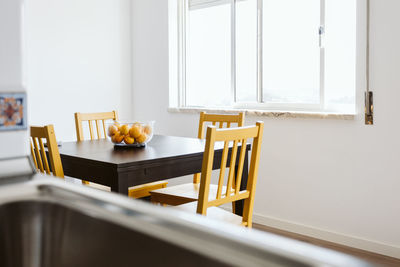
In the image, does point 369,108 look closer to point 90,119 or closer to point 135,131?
point 135,131

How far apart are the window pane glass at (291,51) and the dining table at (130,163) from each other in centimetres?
101

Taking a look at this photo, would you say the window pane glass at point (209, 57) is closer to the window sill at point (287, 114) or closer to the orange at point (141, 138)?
the window sill at point (287, 114)

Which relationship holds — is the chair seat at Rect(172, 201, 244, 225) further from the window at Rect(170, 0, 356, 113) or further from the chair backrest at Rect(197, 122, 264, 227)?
the window at Rect(170, 0, 356, 113)

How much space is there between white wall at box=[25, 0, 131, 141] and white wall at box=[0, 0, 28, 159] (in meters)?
2.93

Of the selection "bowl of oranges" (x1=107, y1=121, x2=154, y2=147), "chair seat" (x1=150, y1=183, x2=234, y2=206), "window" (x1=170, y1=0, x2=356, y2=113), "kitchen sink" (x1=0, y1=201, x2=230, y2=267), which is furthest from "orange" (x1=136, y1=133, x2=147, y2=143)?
"kitchen sink" (x1=0, y1=201, x2=230, y2=267)

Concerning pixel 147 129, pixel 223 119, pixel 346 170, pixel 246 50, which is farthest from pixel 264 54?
pixel 147 129

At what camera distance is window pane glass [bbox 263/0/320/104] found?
10.6 ft

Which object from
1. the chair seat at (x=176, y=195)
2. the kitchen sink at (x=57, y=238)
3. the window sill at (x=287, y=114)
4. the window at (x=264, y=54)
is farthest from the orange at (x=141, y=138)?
the kitchen sink at (x=57, y=238)

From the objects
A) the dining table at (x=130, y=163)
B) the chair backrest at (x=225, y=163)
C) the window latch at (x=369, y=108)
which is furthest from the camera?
the window latch at (x=369, y=108)

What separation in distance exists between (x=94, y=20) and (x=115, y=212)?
12.0ft

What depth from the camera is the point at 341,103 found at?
314cm

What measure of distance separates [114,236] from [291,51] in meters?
2.86

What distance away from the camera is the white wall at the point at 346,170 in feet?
9.01

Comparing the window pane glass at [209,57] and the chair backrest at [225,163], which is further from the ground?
the window pane glass at [209,57]
